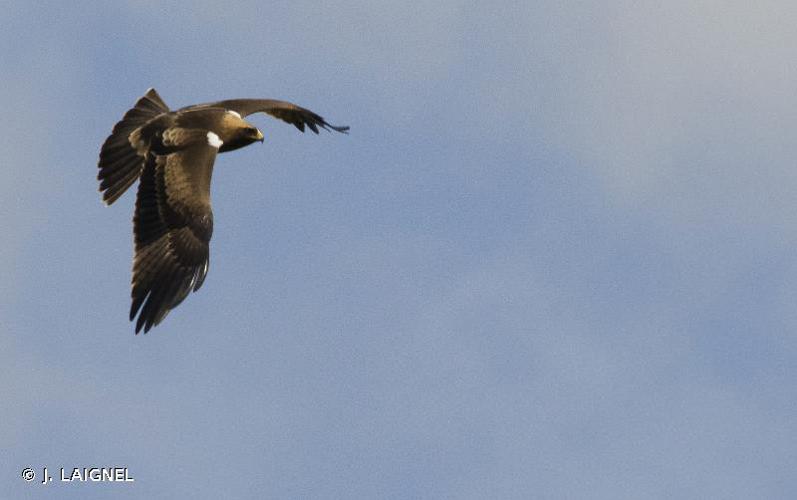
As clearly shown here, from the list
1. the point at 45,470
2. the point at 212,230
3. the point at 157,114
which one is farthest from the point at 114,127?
the point at 45,470

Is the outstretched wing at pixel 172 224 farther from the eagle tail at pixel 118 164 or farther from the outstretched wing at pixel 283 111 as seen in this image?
the outstretched wing at pixel 283 111

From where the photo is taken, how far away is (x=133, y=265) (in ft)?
65.1

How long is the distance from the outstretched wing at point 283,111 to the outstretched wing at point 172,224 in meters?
1.76

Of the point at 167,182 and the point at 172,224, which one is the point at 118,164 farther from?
the point at 172,224

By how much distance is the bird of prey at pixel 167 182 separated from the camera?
19.7 metres

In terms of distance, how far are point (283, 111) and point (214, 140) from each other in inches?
100

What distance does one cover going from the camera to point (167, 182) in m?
20.5

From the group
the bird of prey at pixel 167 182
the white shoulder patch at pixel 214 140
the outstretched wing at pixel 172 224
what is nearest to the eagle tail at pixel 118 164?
the bird of prey at pixel 167 182

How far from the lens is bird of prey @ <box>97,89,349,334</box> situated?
1970 cm

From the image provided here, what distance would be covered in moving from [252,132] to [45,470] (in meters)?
5.11

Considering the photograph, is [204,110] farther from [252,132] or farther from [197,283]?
[197,283]

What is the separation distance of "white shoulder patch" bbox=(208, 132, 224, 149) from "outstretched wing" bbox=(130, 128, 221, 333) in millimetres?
16

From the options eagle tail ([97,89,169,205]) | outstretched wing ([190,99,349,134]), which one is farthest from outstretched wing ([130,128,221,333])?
outstretched wing ([190,99,349,134])

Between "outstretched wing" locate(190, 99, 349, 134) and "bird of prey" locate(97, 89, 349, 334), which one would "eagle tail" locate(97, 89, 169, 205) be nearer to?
"bird of prey" locate(97, 89, 349, 334)
